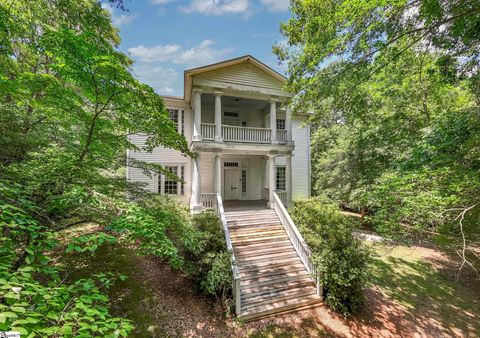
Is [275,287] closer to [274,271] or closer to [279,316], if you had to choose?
[274,271]

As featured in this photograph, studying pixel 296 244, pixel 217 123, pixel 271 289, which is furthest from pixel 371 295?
pixel 217 123

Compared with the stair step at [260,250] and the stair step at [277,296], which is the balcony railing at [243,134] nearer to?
the stair step at [260,250]

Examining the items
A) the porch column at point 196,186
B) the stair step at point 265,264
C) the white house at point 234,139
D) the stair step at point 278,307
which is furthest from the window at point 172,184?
the stair step at point 278,307

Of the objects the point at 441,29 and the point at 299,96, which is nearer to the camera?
the point at 441,29

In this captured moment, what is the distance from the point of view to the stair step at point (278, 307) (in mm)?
6336

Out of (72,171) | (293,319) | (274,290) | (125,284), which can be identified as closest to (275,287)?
(274,290)

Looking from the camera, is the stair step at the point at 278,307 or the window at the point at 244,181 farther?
the window at the point at 244,181

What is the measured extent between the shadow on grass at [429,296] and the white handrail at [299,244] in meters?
2.73

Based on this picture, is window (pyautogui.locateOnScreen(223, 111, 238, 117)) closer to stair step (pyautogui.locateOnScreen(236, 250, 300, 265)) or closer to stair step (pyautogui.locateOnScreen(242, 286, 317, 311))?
stair step (pyautogui.locateOnScreen(236, 250, 300, 265))

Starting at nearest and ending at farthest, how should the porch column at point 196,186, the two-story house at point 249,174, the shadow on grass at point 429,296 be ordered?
1. the shadow on grass at point 429,296
2. the two-story house at point 249,174
3. the porch column at point 196,186

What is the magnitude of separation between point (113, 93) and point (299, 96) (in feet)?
24.8

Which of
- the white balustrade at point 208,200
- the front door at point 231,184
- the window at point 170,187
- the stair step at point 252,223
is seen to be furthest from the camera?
the front door at point 231,184

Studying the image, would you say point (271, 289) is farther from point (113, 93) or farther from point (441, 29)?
point (441, 29)

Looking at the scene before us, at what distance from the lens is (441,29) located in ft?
19.3
